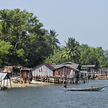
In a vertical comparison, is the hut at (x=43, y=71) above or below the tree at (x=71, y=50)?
below

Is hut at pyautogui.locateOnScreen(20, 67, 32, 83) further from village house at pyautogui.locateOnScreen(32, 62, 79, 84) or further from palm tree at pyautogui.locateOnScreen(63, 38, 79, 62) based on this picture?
palm tree at pyautogui.locateOnScreen(63, 38, 79, 62)

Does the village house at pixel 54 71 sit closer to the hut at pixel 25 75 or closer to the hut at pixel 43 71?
the hut at pixel 43 71

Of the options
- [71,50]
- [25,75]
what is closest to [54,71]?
[25,75]

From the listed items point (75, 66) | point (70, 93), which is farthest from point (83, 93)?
point (75, 66)

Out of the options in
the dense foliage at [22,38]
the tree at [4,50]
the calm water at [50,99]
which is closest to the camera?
the calm water at [50,99]

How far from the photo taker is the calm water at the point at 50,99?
5041cm

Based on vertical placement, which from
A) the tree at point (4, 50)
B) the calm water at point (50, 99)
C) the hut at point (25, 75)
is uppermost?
the tree at point (4, 50)

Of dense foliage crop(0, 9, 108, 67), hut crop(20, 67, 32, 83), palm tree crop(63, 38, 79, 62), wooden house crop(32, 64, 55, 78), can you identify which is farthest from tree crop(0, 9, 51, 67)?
palm tree crop(63, 38, 79, 62)

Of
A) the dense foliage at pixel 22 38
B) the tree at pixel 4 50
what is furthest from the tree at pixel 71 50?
the tree at pixel 4 50

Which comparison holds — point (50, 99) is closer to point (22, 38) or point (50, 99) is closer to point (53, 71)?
point (53, 71)

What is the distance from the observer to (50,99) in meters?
56.9

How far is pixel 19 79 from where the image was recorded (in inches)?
3027

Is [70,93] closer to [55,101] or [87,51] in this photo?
[55,101]

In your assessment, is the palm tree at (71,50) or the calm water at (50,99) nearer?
the calm water at (50,99)
